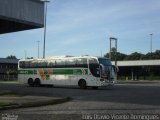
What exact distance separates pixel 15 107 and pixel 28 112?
1916 mm

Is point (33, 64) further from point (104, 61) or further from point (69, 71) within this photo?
point (104, 61)

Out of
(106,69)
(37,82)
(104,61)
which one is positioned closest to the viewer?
(106,69)

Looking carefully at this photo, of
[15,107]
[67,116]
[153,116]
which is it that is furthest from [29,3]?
[153,116]

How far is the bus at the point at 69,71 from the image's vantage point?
1506 inches

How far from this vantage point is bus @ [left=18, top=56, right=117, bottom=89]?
125 ft

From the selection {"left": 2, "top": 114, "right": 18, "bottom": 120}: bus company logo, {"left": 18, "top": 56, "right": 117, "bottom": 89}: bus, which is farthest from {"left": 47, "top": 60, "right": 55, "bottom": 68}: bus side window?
{"left": 2, "top": 114, "right": 18, "bottom": 120}: bus company logo

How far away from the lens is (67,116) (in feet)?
49.9

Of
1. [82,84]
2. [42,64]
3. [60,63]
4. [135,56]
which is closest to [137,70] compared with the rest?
[135,56]

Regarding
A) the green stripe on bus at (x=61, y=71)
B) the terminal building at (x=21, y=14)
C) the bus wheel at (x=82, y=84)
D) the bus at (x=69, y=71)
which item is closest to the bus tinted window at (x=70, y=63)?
the bus at (x=69, y=71)

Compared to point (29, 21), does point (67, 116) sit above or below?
below

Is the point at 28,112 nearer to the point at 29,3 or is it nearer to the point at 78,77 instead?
the point at 29,3

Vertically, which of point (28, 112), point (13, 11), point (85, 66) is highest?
point (13, 11)

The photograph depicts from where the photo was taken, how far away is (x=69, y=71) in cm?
4016

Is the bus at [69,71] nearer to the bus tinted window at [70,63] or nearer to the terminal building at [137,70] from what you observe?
the bus tinted window at [70,63]
